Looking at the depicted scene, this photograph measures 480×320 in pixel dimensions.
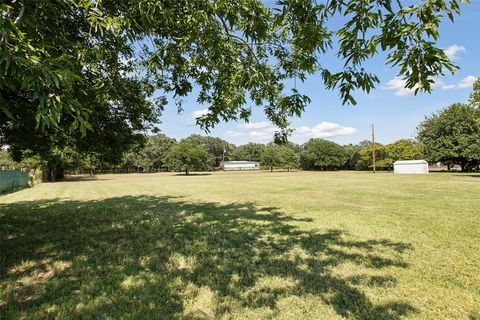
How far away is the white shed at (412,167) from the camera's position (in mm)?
46031

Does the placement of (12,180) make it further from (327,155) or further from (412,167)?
(327,155)

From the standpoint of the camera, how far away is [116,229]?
8.28 meters

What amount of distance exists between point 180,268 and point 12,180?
2643cm

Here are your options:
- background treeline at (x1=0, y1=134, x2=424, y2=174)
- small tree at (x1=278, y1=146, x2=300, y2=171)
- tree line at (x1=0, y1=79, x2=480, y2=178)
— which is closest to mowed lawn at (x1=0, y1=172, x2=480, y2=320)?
tree line at (x1=0, y1=79, x2=480, y2=178)

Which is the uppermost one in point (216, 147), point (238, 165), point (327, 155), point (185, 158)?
point (216, 147)

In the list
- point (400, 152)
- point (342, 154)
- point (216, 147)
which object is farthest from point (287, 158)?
point (216, 147)

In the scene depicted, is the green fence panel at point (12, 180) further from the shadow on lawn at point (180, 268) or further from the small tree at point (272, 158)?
the small tree at point (272, 158)

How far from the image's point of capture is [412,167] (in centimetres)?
4709

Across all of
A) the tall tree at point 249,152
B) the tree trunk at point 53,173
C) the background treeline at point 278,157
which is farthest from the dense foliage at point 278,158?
the tree trunk at point 53,173

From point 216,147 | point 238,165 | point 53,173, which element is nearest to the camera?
point 53,173

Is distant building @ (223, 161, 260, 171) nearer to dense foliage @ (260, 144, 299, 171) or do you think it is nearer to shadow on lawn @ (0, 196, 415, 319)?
dense foliage @ (260, 144, 299, 171)

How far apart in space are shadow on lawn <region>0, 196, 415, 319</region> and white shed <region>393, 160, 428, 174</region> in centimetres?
4536

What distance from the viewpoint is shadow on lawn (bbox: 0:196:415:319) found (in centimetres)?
383

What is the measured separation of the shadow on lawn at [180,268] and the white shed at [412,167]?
45357 mm
